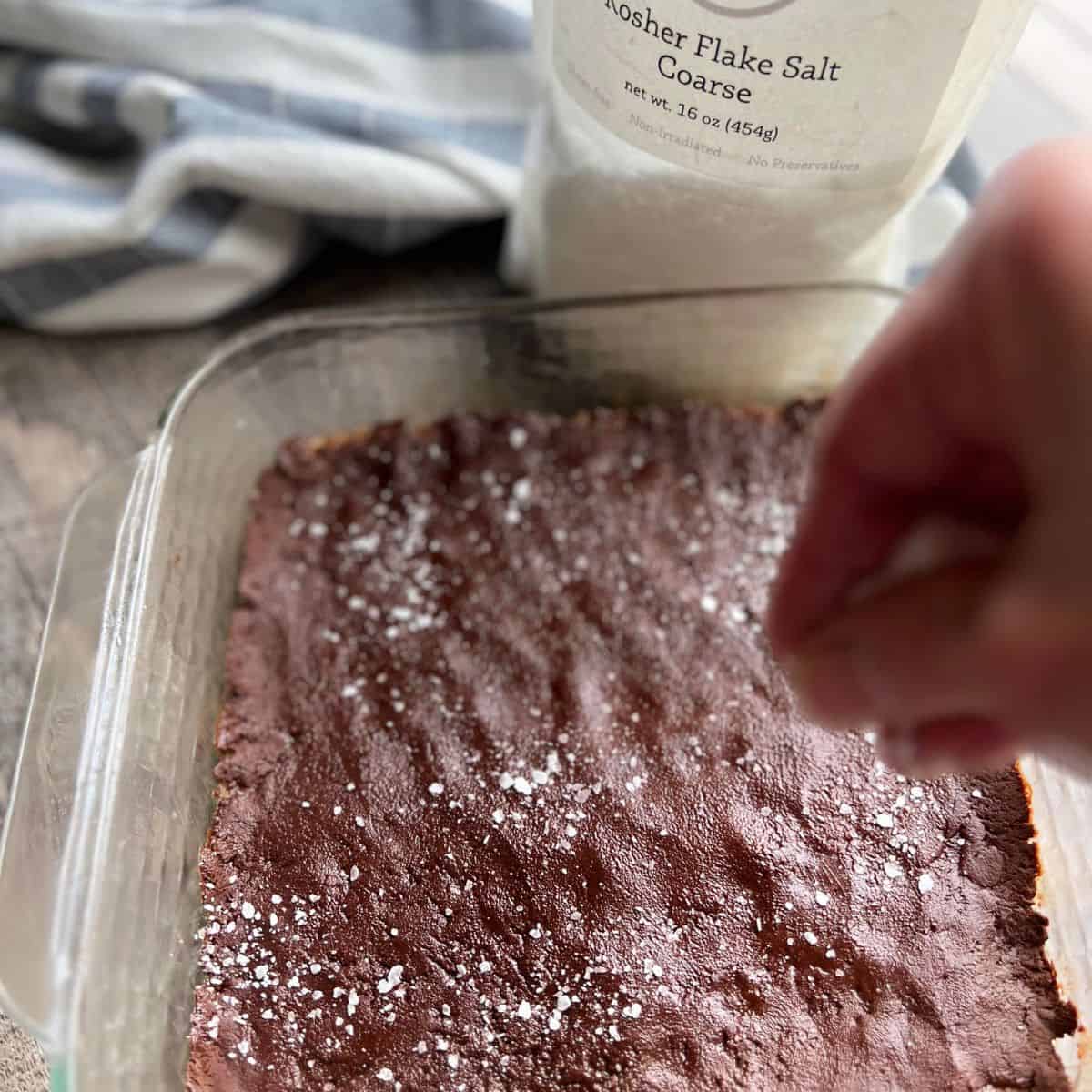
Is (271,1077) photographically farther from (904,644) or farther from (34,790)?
(904,644)

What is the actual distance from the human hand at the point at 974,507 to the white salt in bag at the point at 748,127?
1.24 feet

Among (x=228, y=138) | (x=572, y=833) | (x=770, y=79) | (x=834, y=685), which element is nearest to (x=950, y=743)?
(x=834, y=685)

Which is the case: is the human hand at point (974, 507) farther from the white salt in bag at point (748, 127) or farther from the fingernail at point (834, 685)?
the white salt in bag at point (748, 127)

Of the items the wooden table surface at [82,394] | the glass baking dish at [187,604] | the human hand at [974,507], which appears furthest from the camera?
the wooden table surface at [82,394]

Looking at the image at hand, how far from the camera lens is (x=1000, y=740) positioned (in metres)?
0.47

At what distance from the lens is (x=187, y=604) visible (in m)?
0.94

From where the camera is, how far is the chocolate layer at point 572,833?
2.59 ft

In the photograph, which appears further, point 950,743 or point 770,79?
point 770,79

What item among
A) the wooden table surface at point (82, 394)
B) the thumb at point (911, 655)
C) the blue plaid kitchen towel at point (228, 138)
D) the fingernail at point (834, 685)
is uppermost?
the thumb at point (911, 655)

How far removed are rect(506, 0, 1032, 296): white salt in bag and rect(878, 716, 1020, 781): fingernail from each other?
1.65 feet

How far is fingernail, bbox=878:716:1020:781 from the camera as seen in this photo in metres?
0.47

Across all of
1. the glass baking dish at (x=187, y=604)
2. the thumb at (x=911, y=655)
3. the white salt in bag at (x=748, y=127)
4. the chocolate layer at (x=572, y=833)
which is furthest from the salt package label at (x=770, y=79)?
the thumb at (x=911, y=655)

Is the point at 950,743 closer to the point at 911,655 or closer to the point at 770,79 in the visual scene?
the point at 911,655

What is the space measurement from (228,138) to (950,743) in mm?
917
